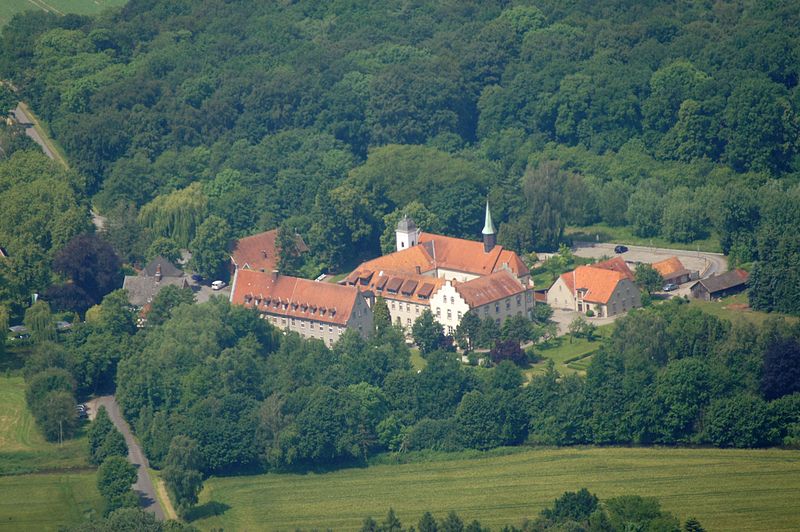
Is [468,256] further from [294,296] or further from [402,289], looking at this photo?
[294,296]

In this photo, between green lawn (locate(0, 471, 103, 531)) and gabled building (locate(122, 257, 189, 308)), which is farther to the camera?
gabled building (locate(122, 257, 189, 308))

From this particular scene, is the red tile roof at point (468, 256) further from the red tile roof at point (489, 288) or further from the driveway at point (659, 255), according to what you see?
the driveway at point (659, 255)

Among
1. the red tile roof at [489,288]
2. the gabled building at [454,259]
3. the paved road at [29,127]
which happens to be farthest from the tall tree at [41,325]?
the paved road at [29,127]

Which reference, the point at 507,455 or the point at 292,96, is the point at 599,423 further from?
the point at 292,96

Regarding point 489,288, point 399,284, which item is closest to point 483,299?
point 489,288

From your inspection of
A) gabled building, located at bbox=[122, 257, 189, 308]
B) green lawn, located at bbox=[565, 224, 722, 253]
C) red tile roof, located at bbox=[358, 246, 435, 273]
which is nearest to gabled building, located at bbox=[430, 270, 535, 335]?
red tile roof, located at bbox=[358, 246, 435, 273]

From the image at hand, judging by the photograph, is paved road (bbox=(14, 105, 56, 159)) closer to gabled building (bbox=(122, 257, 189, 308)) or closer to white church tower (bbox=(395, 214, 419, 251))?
gabled building (bbox=(122, 257, 189, 308))
